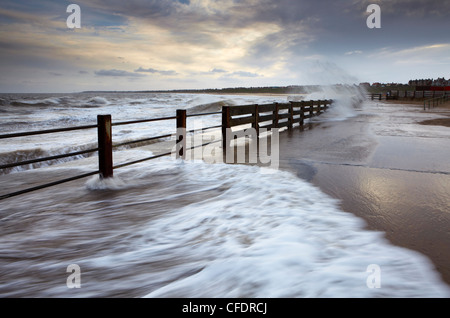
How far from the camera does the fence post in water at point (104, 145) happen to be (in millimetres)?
4816

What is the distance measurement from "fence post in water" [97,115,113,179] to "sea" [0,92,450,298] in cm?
19

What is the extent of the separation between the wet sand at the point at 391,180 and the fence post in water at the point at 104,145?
3.11 meters

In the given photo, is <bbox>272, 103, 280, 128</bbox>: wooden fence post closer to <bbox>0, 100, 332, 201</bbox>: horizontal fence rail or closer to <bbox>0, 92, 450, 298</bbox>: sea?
<bbox>0, 100, 332, 201</bbox>: horizontal fence rail

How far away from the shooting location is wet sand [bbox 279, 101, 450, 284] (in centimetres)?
306

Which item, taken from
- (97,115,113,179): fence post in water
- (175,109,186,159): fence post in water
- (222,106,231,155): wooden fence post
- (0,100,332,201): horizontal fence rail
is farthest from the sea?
(222,106,231,155): wooden fence post

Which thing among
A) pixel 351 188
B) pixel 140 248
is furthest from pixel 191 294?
pixel 351 188

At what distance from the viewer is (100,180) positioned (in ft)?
16.5

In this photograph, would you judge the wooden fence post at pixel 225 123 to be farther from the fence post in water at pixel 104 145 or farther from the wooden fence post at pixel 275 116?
the wooden fence post at pixel 275 116

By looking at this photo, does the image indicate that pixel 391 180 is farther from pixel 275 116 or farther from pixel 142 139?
pixel 275 116

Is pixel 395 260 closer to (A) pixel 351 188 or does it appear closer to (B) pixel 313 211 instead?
(B) pixel 313 211

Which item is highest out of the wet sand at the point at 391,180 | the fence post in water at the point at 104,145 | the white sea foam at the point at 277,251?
the fence post in water at the point at 104,145

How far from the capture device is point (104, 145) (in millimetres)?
4918

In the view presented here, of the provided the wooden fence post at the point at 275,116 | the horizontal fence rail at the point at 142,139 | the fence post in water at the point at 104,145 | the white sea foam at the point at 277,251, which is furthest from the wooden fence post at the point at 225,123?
the white sea foam at the point at 277,251
